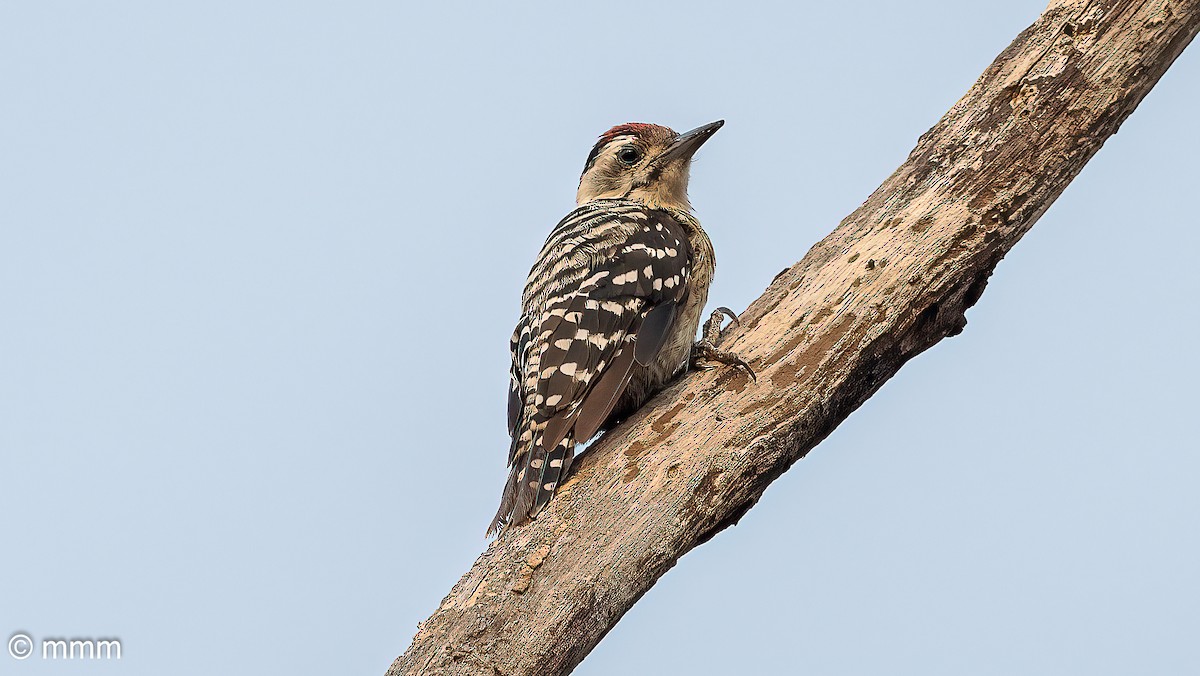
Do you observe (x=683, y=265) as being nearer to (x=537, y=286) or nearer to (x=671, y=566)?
(x=537, y=286)

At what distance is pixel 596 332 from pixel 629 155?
1.96 metres

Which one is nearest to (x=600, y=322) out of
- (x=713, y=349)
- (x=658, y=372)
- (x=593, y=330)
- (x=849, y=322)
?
(x=593, y=330)

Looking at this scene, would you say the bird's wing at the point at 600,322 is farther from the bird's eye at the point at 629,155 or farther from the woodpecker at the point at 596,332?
the bird's eye at the point at 629,155

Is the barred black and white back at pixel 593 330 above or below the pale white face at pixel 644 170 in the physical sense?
below

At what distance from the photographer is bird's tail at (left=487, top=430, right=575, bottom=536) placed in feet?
15.7

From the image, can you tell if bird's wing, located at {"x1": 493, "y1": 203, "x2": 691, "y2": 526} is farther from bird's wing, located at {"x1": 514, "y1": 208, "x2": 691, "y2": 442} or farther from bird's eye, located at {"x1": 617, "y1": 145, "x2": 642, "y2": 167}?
bird's eye, located at {"x1": 617, "y1": 145, "x2": 642, "y2": 167}

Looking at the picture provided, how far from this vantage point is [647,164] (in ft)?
22.3

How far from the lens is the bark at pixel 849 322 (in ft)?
15.0

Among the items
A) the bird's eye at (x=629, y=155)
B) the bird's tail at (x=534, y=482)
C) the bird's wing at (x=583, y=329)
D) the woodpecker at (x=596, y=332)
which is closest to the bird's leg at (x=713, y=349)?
the woodpecker at (x=596, y=332)

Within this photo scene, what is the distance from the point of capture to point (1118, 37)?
4.81m

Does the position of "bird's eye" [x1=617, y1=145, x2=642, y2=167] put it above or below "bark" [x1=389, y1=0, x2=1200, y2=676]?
above

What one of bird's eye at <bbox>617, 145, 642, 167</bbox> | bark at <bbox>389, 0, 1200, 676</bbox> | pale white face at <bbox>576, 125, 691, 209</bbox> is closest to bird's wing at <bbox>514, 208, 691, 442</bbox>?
bark at <bbox>389, 0, 1200, 676</bbox>

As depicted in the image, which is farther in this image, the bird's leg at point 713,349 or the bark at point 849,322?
the bird's leg at point 713,349

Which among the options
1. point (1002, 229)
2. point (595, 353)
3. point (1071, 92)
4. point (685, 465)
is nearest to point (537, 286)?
point (595, 353)
